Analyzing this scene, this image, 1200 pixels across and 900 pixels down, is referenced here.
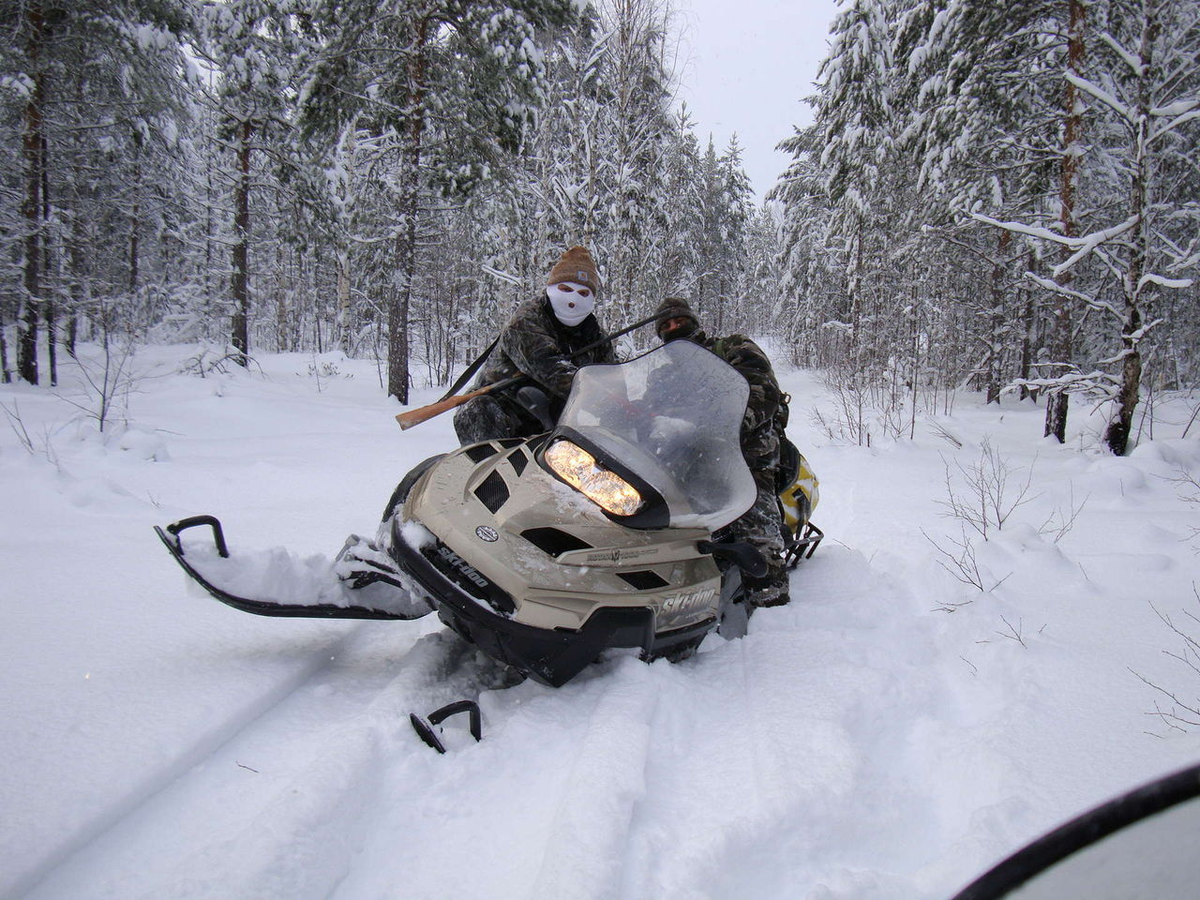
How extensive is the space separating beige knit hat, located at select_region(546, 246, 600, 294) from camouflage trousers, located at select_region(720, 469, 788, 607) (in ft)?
4.89

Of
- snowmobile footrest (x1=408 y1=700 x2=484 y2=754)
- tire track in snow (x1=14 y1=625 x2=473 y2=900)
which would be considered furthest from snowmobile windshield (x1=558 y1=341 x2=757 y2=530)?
tire track in snow (x1=14 y1=625 x2=473 y2=900)

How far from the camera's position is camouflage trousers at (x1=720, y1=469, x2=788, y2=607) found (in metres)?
3.29

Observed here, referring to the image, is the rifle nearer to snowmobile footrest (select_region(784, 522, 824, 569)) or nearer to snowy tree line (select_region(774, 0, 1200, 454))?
snowmobile footrest (select_region(784, 522, 824, 569))

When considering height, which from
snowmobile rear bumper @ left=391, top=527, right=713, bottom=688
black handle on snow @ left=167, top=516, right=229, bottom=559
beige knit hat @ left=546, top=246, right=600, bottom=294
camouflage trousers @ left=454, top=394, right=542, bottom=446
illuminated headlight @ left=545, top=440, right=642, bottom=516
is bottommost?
snowmobile rear bumper @ left=391, top=527, right=713, bottom=688

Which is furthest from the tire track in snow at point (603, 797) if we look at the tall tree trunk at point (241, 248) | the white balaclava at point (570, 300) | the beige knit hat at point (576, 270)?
the tall tree trunk at point (241, 248)

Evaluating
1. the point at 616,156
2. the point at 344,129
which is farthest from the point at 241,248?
the point at 616,156

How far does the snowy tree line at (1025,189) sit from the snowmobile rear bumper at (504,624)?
233 inches

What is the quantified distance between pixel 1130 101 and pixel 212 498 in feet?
32.0

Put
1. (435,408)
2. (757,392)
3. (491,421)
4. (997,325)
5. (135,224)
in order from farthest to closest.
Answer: (135,224) < (997,325) < (491,421) < (757,392) < (435,408)

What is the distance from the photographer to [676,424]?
8.60 feet

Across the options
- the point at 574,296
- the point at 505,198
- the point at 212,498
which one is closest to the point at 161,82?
the point at 505,198

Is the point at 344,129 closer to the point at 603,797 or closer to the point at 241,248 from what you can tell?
the point at 241,248

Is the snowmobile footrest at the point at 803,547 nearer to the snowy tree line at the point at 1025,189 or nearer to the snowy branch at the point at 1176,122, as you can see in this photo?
the snowy tree line at the point at 1025,189

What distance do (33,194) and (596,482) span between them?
14076mm
